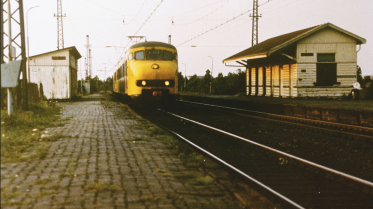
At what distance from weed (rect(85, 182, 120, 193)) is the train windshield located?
14473mm

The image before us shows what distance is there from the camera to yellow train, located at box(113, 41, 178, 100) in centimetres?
1814

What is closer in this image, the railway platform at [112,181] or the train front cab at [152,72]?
the railway platform at [112,181]

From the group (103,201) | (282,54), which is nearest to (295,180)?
(103,201)

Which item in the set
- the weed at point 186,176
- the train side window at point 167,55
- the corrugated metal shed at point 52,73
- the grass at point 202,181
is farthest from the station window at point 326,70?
the grass at point 202,181

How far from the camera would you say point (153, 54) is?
18.6 meters

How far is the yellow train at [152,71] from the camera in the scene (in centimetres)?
1814

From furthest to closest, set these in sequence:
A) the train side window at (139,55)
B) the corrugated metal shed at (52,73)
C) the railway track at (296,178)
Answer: the corrugated metal shed at (52,73), the train side window at (139,55), the railway track at (296,178)

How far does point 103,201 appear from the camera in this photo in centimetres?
384

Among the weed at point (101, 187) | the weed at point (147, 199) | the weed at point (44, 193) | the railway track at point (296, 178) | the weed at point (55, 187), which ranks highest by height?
the weed at point (44, 193)

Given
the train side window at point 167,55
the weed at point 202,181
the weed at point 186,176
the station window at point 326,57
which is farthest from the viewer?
the station window at point 326,57

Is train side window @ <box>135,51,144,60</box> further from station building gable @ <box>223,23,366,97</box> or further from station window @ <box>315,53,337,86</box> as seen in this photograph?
station window @ <box>315,53,337,86</box>

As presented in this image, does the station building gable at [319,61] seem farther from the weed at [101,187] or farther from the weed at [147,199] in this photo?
the weed at [147,199]

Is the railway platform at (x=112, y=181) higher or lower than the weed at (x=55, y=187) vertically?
lower

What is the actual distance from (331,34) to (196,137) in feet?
68.0
